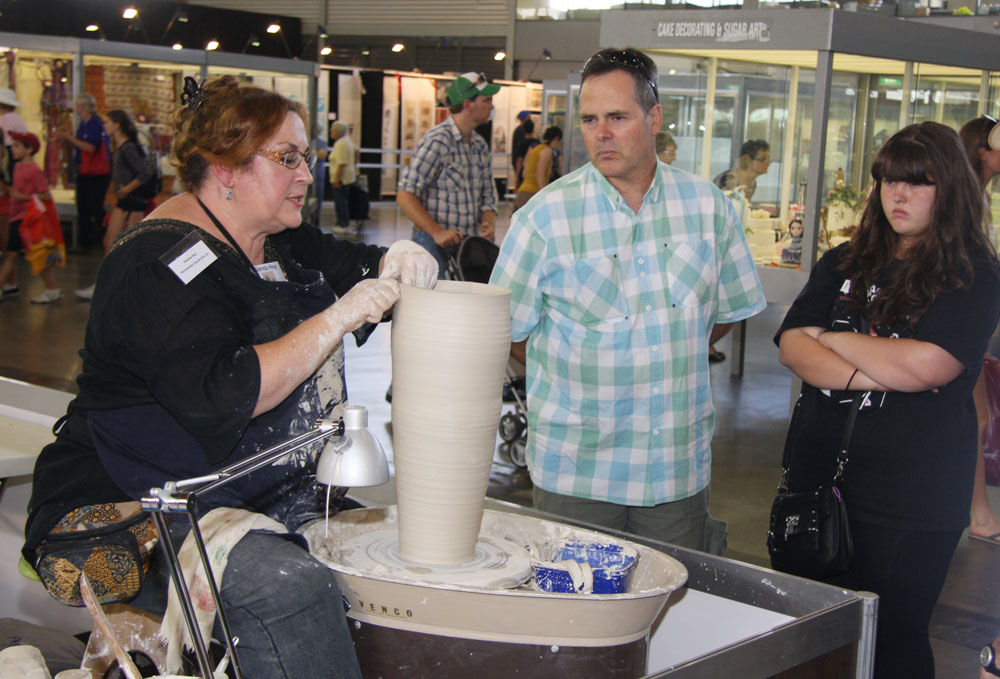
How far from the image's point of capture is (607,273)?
2.30 meters

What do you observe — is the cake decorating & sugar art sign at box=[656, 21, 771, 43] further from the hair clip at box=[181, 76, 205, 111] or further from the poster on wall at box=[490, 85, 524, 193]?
the poster on wall at box=[490, 85, 524, 193]

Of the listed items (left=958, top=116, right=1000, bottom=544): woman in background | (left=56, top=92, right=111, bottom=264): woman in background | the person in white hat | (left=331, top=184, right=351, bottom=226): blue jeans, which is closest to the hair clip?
(left=958, top=116, right=1000, bottom=544): woman in background

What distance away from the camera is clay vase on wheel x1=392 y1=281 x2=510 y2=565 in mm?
1754

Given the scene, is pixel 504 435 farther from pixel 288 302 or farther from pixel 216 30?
pixel 216 30

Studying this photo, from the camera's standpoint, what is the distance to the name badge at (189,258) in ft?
5.62

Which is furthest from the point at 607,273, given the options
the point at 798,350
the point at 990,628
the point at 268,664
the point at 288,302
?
the point at 990,628

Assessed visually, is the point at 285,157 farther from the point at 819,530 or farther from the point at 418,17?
the point at 418,17

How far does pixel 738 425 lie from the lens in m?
5.93

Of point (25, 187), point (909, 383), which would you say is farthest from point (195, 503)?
point (25, 187)

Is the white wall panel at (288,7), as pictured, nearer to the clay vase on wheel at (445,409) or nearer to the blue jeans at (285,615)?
the clay vase on wheel at (445,409)

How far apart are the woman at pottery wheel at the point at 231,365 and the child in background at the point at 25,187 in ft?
24.5

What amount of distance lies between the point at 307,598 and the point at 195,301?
509 mm

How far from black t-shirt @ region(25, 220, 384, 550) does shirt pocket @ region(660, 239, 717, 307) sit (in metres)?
0.79

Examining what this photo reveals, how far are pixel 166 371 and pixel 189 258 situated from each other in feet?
0.63
